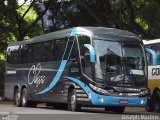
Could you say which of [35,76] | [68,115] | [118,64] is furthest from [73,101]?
[35,76]

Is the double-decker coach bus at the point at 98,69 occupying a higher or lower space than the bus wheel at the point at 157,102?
higher

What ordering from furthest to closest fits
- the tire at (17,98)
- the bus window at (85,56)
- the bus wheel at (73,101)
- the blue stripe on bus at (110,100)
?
1. the tire at (17,98)
2. the bus wheel at (73,101)
3. the bus window at (85,56)
4. the blue stripe on bus at (110,100)

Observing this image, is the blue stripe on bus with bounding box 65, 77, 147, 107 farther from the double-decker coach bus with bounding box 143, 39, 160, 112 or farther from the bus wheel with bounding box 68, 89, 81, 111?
the double-decker coach bus with bounding box 143, 39, 160, 112

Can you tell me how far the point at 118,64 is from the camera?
67.4 ft

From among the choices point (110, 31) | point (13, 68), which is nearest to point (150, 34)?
point (13, 68)

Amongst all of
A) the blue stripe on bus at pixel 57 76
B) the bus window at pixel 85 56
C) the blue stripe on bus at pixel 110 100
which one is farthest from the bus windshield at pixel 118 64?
the blue stripe on bus at pixel 57 76

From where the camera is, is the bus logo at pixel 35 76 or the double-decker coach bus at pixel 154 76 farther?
the bus logo at pixel 35 76


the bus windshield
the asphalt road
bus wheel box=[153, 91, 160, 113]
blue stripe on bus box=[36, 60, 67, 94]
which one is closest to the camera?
the asphalt road

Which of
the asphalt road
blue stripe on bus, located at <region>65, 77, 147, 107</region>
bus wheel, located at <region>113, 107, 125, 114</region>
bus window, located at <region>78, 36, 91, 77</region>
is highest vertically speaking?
bus window, located at <region>78, 36, 91, 77</region>

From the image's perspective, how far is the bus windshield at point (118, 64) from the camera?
66.8 feet

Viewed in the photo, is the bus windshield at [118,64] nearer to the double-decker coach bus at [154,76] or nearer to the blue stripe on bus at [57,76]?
the double-decker coach bus at [154,76]

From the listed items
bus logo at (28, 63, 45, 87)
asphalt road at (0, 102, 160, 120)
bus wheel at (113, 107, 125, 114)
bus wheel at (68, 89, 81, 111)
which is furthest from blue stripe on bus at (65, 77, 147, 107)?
bus logo at (28, 63, 45, 87)

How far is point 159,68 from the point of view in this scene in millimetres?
22797

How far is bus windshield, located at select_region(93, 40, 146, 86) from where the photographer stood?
20.4m
